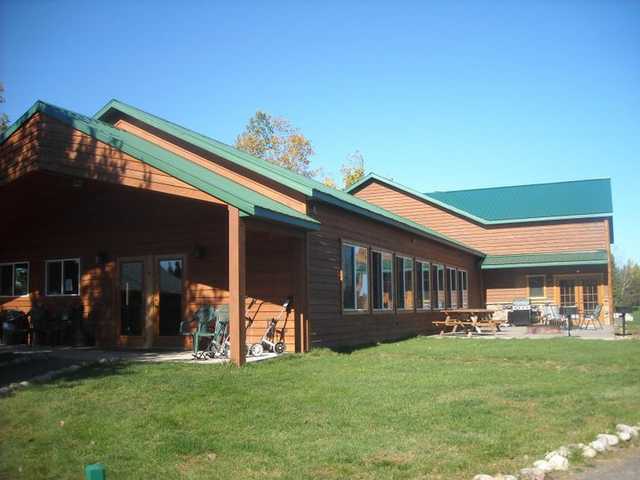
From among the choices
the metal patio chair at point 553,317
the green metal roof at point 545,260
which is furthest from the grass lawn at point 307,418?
the green metal roof at point 545,260

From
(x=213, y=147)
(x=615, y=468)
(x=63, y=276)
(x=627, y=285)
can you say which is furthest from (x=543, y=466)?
(x=627, y=285)

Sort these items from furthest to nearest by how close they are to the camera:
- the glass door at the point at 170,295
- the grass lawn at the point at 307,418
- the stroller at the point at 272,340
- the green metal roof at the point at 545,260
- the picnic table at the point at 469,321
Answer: the green metal roof at the point at 545,260
the picnic table at the point at 469,321
the glass door at the point at 170,295
the stroller at the point at 272,340
the grass lawn at the point at 307,418

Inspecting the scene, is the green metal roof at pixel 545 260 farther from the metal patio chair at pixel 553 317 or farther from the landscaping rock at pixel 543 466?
the landscaping rock at pixel 543 466

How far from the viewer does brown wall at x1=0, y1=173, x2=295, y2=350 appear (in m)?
12.9

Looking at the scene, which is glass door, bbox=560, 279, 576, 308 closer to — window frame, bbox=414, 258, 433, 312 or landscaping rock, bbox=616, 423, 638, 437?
window frame, bbox=414, 258, 433, 312

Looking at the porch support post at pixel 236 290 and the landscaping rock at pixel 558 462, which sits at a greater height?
the porch support post at pixel 236 290

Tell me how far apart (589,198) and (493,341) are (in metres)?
15.4

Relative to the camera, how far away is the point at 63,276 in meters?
15.7

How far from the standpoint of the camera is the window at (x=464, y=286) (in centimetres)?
2619

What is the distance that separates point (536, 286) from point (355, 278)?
608 inches

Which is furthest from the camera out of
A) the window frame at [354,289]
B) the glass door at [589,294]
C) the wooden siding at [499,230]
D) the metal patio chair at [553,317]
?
the wooden siding at [499,230]

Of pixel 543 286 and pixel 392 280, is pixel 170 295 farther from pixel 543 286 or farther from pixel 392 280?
pixel 543 286

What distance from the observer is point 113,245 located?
14.9m

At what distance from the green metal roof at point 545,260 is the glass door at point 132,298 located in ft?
56.7
